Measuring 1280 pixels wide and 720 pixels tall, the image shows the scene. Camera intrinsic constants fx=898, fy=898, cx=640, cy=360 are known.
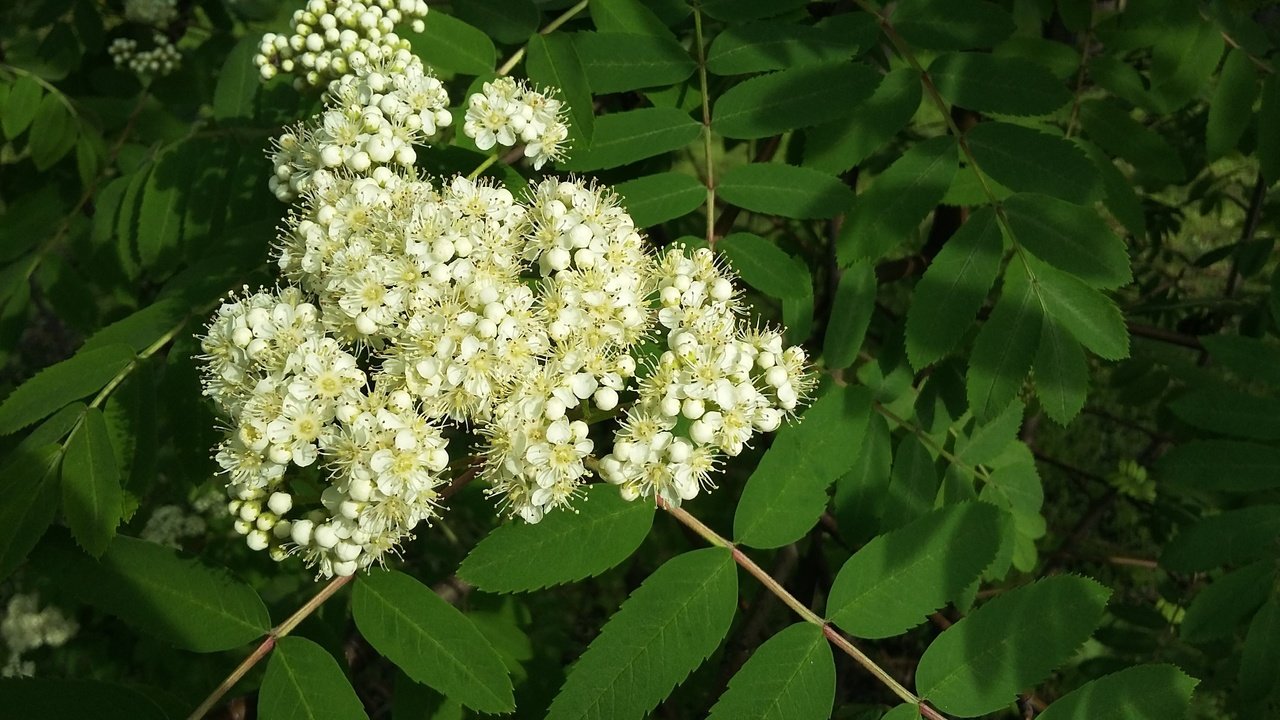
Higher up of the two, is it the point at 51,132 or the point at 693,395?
the point at 693,395

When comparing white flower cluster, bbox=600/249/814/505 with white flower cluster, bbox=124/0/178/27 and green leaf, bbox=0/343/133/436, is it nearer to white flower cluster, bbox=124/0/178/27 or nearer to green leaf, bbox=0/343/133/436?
→ green leaf, bbox=0/343/133/436

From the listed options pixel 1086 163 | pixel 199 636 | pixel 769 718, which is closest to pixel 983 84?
pixel 1086 163

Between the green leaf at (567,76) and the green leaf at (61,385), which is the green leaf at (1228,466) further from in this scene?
the green leaf at (61,385)

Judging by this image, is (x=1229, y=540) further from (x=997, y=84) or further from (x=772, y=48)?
(x=772, y=48)

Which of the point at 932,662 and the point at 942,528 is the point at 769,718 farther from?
the point at 942,528

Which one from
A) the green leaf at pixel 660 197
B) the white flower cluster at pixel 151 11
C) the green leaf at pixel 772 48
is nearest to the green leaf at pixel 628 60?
the green leaf at pixel 772 48

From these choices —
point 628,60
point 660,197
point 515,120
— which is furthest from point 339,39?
point 660,197
